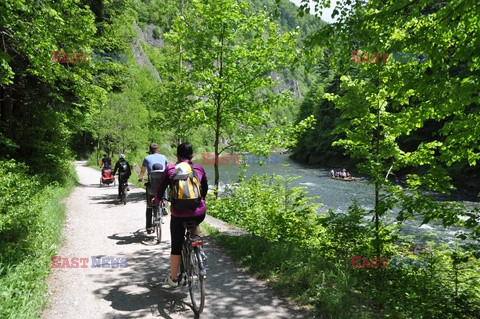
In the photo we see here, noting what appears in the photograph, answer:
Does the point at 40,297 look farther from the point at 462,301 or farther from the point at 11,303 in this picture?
the point at 462,301

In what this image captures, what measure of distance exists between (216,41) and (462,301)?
1019cm

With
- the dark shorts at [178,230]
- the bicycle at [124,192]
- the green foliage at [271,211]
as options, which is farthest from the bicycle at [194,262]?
the bicycle at [124,192]

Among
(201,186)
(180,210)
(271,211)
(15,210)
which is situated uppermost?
(201,186)

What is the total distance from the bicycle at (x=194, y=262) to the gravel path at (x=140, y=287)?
0.21 meters

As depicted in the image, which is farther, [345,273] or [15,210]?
[15,210]

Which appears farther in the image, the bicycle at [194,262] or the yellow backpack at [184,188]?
the yellow backpack at [184,188]

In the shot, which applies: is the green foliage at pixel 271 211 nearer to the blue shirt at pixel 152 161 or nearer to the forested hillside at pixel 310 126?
the forested hillside at pixel 310 126

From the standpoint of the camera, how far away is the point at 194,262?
166 inches

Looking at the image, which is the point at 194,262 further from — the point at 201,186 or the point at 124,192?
the point at 124,192

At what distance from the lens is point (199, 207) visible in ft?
14.3

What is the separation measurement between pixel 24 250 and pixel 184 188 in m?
3.48

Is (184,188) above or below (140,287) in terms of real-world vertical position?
above

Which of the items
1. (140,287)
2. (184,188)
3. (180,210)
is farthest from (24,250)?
(184,188)

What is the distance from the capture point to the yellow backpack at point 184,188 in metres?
4.15
